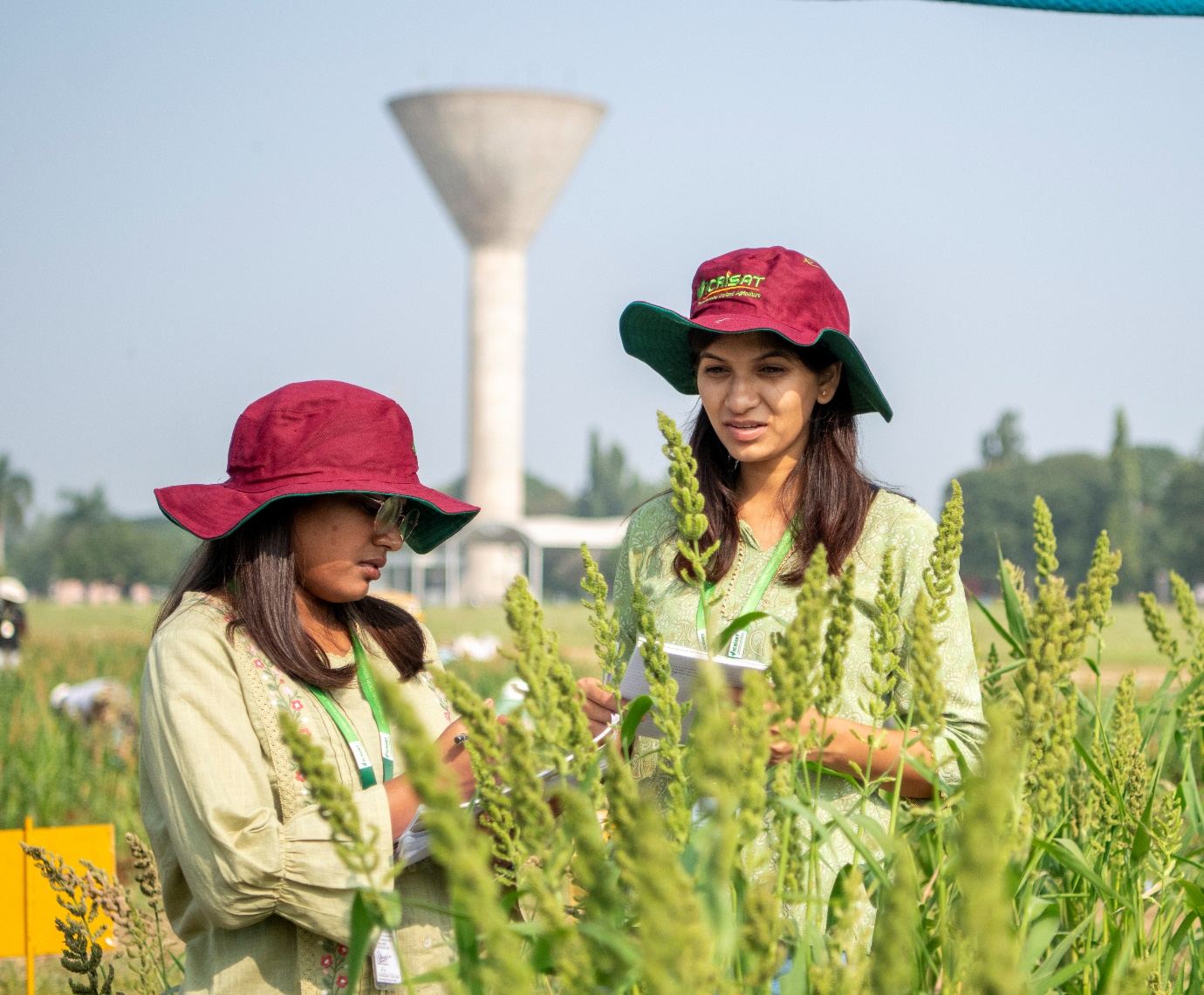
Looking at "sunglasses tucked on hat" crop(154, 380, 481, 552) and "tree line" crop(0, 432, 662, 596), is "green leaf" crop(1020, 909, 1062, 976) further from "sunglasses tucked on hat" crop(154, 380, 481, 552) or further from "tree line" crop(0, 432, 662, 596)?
"tree line" crop(0, 432, 662, 596)

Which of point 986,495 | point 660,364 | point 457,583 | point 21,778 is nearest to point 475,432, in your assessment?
point 457,583

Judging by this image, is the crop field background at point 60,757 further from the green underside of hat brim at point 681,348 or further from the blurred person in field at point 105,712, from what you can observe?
the green underside of hat brim at point 681,348

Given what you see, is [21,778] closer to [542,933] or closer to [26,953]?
[26,953]

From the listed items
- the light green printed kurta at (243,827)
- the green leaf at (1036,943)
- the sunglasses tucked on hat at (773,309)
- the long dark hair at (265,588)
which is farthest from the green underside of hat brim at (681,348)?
the green leaf at (1036,943)

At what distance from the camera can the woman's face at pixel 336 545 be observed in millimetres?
2020

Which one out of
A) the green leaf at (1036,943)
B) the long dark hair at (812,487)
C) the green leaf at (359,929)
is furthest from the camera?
the long dark hair at (812,487)

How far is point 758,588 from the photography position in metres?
2.14

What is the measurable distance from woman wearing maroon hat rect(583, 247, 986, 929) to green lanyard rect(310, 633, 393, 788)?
1.32 feet

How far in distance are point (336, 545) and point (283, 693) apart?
0.68ft

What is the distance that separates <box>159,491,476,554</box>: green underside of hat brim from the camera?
6.40 ft

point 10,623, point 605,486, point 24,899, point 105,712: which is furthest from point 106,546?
point 24,899

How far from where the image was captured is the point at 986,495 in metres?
69.6

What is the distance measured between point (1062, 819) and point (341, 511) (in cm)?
104

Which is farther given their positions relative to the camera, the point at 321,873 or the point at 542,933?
the point at 321,873
